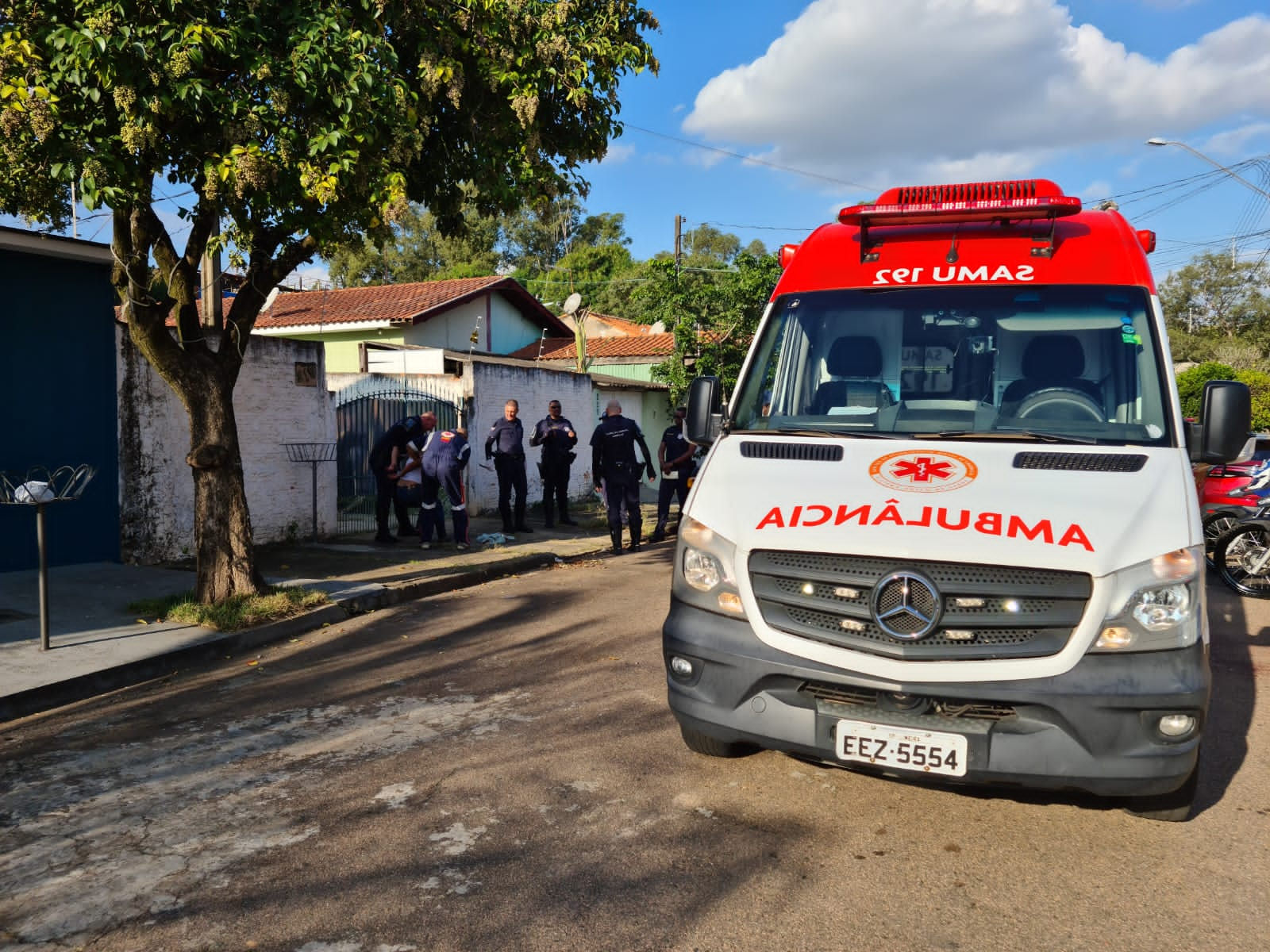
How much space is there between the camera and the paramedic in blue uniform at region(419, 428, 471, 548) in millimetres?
12133

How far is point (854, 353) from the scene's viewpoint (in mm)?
5180

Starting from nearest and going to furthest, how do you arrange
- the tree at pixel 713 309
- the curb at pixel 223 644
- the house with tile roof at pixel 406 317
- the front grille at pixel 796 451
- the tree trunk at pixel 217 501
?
the front grille at pixel 796 451
the curb at pixel 223 644
the tree trunk at pixel 217 501
the tree at pixel 713 309
the house with tile roof at pixel 406 317

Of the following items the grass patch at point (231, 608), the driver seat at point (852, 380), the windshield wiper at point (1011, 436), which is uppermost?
the driver seat at point (852, 380)

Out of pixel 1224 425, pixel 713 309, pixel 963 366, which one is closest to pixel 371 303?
pixel 713 309

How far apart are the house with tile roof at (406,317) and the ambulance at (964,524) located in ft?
71.6

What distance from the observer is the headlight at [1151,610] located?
3.44 meters

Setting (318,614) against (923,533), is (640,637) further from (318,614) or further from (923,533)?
(923,533)

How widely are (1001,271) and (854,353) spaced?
831 mm

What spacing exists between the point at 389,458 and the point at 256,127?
6354mm

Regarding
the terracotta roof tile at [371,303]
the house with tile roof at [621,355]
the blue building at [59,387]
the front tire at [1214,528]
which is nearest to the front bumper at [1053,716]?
the front tire at [1214,528]

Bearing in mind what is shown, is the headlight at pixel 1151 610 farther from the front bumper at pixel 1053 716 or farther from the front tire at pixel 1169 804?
the front tire at pixel 1169 804

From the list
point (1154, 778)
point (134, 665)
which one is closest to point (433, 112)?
point (134, 665)

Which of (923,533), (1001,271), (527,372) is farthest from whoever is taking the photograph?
(527,372)

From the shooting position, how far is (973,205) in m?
5.08
